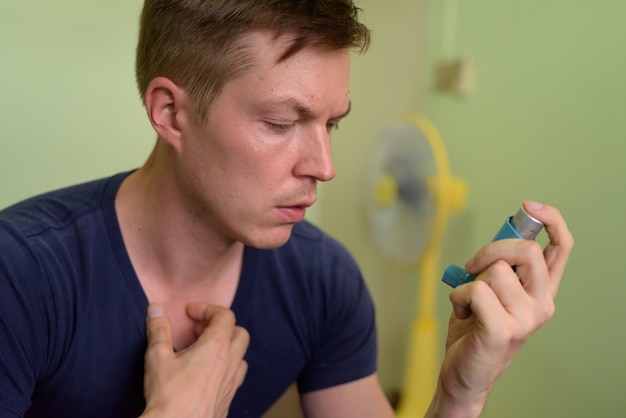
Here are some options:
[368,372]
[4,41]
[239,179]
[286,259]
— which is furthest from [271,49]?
[4,41]

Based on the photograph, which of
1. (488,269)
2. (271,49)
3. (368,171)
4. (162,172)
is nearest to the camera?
(488,269)

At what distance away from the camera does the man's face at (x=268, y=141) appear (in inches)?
33.5

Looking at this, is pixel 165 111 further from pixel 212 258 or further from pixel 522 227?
pixel 522 227

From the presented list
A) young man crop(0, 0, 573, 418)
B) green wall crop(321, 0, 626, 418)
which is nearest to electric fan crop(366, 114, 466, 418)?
green wall crop(321, 0, 626, 418)

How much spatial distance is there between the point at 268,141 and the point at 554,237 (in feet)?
1.27

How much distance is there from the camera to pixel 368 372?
115cm

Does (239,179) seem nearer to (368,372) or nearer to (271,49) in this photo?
(271,49)

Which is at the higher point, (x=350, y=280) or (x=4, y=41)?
(x=4, y=41)

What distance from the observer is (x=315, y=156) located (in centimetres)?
88

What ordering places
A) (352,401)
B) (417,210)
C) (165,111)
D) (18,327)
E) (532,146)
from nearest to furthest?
(18,327) → (165,111) → (352,401) → (532,146) → (417,210)

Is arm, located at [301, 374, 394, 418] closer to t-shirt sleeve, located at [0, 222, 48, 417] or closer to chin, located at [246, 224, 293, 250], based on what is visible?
chin, located at [246, 224, 293, 250]

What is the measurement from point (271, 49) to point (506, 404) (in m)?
0.62

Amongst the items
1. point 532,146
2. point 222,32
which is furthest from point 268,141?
point 532,146

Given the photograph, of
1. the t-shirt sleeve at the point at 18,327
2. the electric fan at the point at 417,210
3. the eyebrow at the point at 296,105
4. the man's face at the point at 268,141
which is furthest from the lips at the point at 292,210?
the electric fan at the point at 417,210
